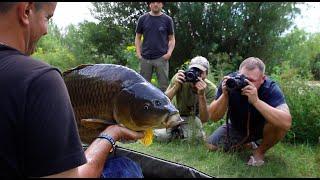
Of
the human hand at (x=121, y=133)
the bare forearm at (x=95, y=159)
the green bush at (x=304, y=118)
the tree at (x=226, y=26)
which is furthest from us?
the tree at (x=226, y=26)

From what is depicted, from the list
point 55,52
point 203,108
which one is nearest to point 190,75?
point 203,108

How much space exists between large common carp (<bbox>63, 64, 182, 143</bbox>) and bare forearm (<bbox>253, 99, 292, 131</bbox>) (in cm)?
223

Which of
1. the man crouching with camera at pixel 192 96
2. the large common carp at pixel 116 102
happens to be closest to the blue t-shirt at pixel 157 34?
the man crouching with camera at pixel 192 96

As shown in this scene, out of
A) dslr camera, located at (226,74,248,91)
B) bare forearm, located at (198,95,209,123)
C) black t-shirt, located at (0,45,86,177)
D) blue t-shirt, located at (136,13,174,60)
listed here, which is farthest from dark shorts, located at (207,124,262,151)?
black t-shirt, located at (0,45,86,177)

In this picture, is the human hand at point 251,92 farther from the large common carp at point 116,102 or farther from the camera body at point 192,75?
the large common carp at point 116,102

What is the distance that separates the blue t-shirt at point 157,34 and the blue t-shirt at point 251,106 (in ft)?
6.20

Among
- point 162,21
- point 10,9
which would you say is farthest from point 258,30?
point 10,9

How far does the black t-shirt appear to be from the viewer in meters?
1.16

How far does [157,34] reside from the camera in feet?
20.4

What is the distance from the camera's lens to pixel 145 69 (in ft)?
20.7

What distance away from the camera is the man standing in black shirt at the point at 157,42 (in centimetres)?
623

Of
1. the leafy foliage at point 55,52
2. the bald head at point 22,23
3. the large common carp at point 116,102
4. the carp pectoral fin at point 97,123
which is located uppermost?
the bald head at point 22,23

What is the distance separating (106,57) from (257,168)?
18.7 feet

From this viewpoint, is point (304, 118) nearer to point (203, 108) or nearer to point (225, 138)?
point (225, 138)
